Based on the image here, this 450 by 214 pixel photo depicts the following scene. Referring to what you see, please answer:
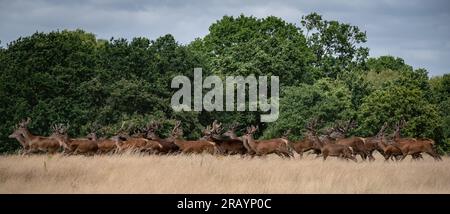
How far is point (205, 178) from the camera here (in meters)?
15.0

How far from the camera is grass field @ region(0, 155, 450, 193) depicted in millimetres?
13430

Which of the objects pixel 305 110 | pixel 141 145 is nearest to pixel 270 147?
pixel 141 145

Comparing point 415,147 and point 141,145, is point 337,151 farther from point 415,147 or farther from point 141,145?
point 141,145

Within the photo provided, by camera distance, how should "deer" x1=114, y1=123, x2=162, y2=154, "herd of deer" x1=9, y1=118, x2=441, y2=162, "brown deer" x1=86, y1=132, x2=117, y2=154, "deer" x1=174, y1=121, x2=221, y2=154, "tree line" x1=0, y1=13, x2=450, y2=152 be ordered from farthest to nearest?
1. "tree line" x1=0, y1=13, x2=450, y2=152
2. "deer" x1=174, y1=121, x2=221, y2=154
3. "deer" x1=114, y1=123, x2=162, y2=154
4. "brown deer" x1=86, y1=132, x2=117, y2=154
5. "herd of deer" x1=9, y1=118, x2=441, y2=162

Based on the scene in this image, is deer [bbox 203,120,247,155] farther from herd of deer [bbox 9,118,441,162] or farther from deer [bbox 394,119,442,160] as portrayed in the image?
deer [bbox 394,119,442,160]

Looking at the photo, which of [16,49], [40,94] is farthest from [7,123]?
[16,49]

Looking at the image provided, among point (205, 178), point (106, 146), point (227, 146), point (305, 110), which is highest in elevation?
point (305, 110)

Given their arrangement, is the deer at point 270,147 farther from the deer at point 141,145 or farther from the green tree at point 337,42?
the green tree at point 337,42

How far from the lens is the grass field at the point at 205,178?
529 inches

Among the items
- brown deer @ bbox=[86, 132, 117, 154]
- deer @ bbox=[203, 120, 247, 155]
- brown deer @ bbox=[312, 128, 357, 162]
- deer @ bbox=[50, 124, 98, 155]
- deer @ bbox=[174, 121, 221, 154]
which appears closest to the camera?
brown deer @ bbox=[312, 128, 357, 162]

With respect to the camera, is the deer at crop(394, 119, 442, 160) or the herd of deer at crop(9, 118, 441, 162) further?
the deer at crop(394, 119, 442, 160)

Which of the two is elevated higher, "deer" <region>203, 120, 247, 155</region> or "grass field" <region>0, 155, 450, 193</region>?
"grass field" <region>0, 155, 450, 193</region>

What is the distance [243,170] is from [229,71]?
3112cm

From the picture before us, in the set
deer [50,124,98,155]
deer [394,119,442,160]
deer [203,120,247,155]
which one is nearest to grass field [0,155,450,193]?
deer [50,124,98,155]
